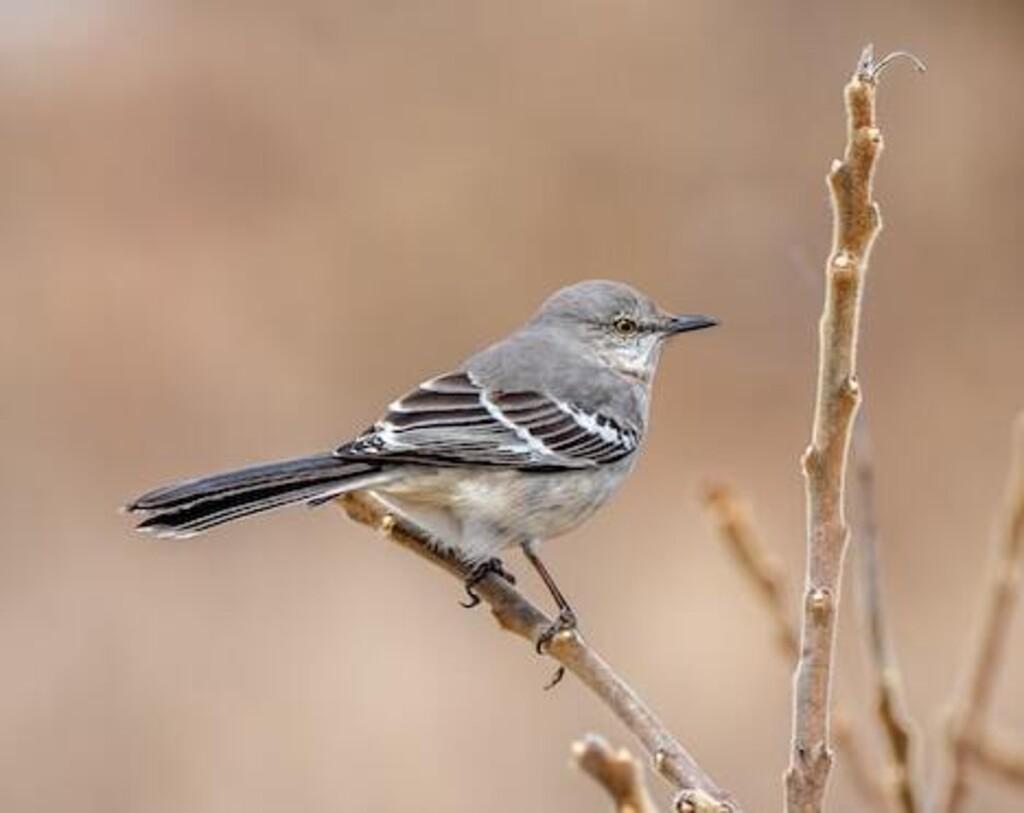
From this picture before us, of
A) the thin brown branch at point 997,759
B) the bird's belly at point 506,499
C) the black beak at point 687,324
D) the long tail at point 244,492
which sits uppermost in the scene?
the black beak at point 687,324

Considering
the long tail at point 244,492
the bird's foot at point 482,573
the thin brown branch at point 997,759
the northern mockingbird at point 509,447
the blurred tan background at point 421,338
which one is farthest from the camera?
the blurred tan background at point 421,338

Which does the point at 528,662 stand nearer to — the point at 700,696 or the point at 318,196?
the point at 700,696

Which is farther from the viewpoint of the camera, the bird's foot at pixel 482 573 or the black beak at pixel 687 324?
the black beak at pixel 687 324

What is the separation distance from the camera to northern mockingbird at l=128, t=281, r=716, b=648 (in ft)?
11.3

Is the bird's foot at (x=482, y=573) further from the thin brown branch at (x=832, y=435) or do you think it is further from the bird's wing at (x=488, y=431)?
the thin brown branch at (x=832, y=435)

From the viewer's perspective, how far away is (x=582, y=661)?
2492mm

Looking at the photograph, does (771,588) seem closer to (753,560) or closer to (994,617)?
(753,560)

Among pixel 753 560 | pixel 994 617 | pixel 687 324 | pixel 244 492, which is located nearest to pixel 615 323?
pixel 687 324

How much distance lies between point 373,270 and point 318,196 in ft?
2.81

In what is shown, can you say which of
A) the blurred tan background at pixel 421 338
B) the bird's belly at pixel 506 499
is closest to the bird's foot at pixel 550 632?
the bird's belly at pixel 506 499

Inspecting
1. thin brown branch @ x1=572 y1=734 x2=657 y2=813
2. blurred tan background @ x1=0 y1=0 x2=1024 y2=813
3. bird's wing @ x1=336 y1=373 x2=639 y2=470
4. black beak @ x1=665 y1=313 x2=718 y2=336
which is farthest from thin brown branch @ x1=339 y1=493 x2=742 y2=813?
blurred tan background @ x1=0 y1=0 x2=1024 y2=813

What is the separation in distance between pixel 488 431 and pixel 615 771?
2352 millimetres

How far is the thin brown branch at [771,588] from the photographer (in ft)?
8.02

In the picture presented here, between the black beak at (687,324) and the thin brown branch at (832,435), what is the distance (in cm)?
241
